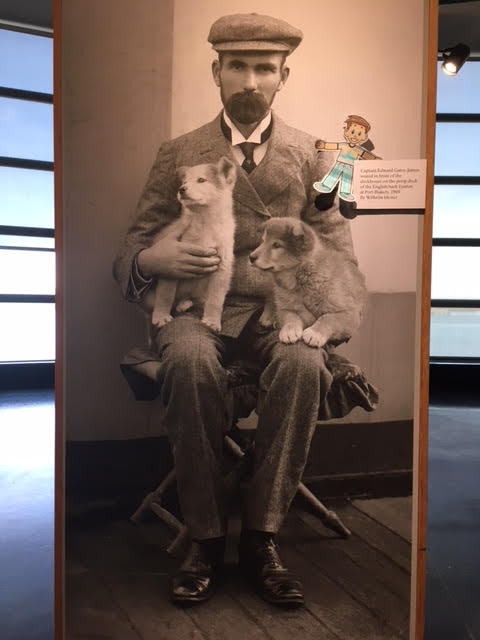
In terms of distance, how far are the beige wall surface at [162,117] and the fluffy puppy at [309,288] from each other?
2.1 inches

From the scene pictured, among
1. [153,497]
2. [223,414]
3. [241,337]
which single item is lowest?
[153,497]

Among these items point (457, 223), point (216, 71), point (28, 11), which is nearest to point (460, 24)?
point (457, 223)

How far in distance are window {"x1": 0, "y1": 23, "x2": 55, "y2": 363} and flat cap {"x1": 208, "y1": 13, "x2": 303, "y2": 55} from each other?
19.8ft

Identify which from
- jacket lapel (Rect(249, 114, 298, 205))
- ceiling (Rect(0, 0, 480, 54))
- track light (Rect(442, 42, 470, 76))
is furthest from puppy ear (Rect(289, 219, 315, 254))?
ceiling (Rect(0, 0, 480, 54))

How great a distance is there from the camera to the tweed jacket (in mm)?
1739

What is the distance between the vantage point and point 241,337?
1767mm

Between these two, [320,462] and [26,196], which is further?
[26,196]

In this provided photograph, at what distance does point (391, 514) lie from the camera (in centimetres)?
181

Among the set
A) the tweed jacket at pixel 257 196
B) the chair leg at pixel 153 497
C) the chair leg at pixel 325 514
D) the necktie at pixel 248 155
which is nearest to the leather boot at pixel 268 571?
the chair leg at pixel 325 514

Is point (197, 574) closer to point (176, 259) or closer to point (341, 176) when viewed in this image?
point (176, 259)

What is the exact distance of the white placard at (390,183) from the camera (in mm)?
1723

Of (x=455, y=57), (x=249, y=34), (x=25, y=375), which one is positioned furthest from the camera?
(x=25, y=375)

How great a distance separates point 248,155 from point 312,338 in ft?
1.80

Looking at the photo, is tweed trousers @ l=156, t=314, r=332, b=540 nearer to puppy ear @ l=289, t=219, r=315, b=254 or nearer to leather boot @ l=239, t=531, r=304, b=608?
leather boot @ l=239, t=531, r=304, b=608
